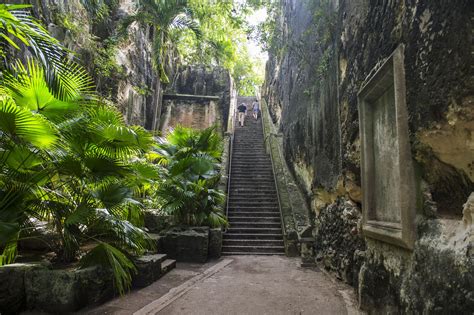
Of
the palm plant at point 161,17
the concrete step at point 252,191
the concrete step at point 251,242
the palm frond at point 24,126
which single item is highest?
the palm plant at point 161,17

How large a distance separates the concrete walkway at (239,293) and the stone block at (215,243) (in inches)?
40.3

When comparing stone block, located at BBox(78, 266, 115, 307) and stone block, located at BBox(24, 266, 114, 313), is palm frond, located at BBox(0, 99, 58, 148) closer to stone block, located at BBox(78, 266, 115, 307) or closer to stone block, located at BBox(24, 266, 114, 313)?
stone block, located at BBox(24, 266, 114, 313)

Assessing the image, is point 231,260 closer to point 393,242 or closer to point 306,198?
point 306,198

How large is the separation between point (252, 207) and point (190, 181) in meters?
2.68

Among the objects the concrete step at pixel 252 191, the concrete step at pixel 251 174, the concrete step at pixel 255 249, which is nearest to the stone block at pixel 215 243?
the concrete step at pixel 255 249

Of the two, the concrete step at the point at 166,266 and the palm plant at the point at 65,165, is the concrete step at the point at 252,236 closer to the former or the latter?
the concrete step at the point at 166,266

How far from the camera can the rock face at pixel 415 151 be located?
2.40 metres

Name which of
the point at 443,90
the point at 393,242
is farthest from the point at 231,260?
the point at 443,90

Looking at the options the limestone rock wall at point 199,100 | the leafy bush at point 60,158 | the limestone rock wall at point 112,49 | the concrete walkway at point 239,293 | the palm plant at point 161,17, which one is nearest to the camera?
the leafy bush at point 60,158

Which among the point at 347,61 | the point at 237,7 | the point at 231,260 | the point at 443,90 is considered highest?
the point at 237,7

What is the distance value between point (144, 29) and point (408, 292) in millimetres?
14581

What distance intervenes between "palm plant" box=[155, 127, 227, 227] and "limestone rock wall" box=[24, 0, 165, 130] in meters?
3.18

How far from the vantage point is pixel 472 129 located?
7.69 ft

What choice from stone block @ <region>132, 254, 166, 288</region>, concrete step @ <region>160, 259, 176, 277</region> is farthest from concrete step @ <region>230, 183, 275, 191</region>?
stone block @ <region>132, 254, 166, 288</region>
